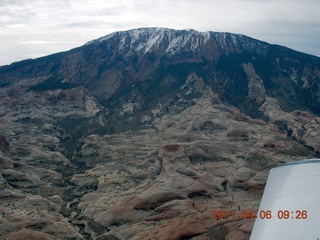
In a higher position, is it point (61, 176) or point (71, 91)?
point (71, 91)

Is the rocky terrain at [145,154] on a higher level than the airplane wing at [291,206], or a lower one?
lower

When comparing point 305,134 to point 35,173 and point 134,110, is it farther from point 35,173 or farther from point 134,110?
point 35,173

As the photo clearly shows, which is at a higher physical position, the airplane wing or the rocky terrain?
the airplane wing

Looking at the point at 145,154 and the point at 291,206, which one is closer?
the point at 291,206

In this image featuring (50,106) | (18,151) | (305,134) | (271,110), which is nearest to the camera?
(18,151)

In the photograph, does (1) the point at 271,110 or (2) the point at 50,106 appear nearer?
(1) the point at 271,110

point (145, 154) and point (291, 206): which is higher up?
point (291, 206)

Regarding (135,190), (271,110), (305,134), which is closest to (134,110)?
(271,110)

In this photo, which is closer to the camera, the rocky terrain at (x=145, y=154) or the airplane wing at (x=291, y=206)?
the airplane wing at (x=291, y=206)
